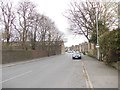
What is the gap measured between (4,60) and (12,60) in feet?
14.4

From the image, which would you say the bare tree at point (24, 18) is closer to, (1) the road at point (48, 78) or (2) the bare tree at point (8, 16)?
(2) the bare tree at point (8, 16)

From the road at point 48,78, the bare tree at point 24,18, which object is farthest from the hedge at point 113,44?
the bare tree at point 24,18

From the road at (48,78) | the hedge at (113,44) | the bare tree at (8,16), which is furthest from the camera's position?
the bare tree at (8,16)

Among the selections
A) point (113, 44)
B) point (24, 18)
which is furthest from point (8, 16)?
point (113, 44)

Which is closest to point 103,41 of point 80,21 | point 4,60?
point 4,60

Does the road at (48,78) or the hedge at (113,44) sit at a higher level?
the hedge at (113,44)

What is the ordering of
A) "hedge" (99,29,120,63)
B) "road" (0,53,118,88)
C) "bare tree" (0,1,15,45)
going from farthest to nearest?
"bare tree" (0,1,15,45) → "hedge" (99,29,120,63) → "road" (0,53,118,88)

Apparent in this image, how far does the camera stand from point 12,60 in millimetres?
44781

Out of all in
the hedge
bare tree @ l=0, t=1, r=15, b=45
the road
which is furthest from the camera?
bare tree @ l=0, t=1, r=15, b=45

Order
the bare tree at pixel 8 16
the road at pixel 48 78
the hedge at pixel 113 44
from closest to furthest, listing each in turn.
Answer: the road at pixel 48 78, the hedge at pixel 113 44, the bare tree at pixel 8 16

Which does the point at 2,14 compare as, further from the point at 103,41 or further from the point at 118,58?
the point at 118,58

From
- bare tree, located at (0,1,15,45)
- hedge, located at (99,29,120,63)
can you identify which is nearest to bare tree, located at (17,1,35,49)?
bare tree, located at (0,1,15,45)

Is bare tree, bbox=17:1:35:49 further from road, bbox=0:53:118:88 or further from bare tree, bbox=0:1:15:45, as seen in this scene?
road, bbox=0:53:118:88

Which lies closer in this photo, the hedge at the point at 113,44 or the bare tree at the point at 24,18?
the hedge at the point at 113,44
